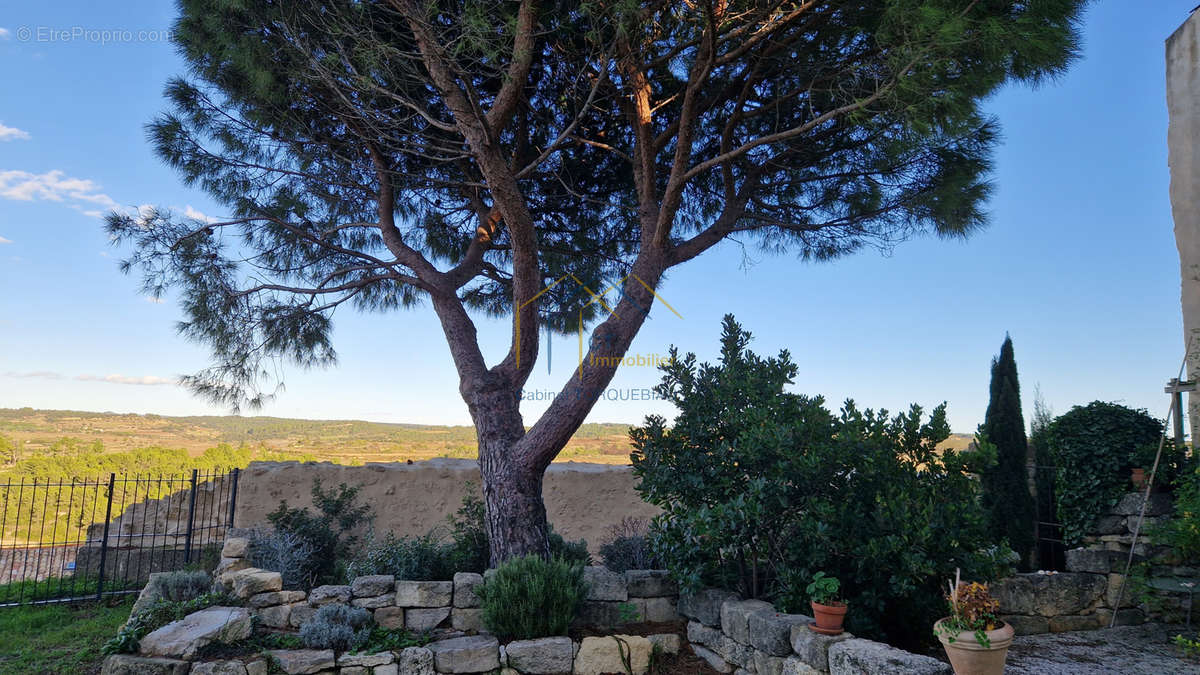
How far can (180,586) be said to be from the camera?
489 cm

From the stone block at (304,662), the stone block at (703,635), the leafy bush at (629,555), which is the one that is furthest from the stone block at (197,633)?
the stone block at (703,635)

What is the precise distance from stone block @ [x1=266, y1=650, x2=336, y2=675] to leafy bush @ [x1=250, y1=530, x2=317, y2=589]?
1.00 m

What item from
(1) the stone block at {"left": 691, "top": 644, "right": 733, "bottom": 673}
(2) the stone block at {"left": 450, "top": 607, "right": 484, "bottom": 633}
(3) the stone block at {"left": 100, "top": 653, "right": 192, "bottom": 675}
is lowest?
(3) the stone block at {"left": 100, "top": 653, "right": 192, "bottom": 675}

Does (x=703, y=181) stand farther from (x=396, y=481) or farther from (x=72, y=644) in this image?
(x=72, y=644)

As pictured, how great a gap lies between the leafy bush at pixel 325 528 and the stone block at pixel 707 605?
2972 mm

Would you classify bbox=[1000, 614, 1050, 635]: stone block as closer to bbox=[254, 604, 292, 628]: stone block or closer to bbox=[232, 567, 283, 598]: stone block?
bbox=[254, 604, 292, 628]: stone block

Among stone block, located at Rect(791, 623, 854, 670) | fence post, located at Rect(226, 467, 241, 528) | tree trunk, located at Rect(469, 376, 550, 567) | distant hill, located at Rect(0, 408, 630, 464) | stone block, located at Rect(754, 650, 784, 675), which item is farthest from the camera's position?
distant hill, located at Rect(0, 408, 630, 464)

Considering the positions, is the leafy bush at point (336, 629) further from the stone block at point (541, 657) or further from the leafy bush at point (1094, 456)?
the leafy bush at point (1094, 456)

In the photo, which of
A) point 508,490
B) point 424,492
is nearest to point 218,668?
point 508,490

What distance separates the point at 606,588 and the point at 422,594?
Result: 128cm

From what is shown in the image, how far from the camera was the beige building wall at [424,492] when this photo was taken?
7781mm

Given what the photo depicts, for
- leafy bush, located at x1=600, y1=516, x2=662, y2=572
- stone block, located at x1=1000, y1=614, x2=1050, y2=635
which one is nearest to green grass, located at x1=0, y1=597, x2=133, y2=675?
leafy bush, located at x1=600, y1=516, x2=662, y2=572

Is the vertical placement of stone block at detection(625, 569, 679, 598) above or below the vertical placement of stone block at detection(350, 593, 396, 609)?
above

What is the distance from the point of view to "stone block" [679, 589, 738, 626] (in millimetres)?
4270
